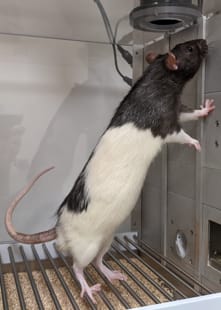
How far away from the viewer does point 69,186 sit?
151 cm

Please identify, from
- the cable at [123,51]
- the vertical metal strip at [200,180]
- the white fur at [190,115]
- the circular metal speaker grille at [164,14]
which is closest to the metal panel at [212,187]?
the vertical metal strip at [200,180]

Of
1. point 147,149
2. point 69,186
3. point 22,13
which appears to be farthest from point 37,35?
point 147,149

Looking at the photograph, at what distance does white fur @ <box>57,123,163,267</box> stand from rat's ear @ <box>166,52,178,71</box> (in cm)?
17

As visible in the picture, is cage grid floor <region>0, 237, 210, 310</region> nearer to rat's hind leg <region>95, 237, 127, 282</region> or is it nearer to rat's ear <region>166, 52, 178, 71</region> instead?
rat's hind leg <region>95, 237, 127, 282</region>

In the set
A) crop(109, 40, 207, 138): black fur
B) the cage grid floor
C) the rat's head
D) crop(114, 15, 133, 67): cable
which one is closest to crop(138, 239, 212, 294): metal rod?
the cage grid floor

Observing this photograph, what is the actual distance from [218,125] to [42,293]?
629 millimetres

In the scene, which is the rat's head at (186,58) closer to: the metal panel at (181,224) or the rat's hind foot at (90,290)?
the metal panel at (181,224)

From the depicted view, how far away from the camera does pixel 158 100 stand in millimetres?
1064

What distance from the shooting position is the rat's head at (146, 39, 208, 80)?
1005 mm

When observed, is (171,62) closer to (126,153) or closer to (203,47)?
(203,47)

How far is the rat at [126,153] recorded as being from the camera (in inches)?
40.3

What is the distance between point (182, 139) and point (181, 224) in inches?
9.9

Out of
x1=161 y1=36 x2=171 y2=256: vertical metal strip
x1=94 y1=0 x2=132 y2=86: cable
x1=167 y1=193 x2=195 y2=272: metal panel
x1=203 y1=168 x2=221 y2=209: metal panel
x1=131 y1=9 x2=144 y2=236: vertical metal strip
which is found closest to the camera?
x1=203 y1=168 x2=221 y2=209: metal panel

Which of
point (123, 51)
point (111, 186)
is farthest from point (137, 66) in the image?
point (111, 186)
